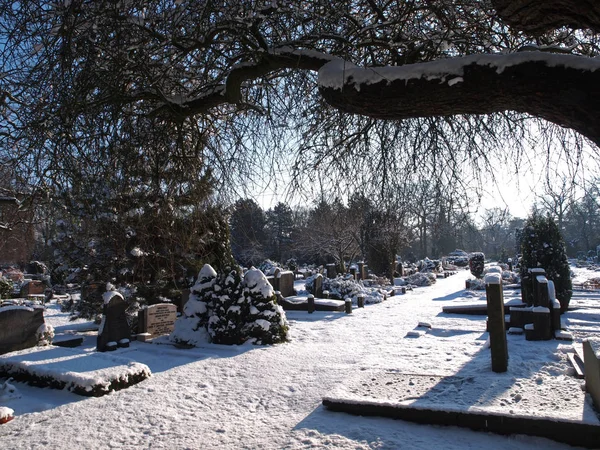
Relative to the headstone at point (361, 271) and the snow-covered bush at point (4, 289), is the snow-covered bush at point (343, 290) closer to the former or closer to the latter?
the headstone at point (361, 271)

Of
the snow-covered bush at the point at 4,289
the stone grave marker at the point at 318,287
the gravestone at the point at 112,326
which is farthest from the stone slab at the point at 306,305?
the snow-covered bush at the point at 4,289

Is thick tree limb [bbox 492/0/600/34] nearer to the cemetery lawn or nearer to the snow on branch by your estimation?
the snow on branch

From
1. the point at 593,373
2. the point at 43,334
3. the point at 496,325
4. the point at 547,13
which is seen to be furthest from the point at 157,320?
the point at 547,13

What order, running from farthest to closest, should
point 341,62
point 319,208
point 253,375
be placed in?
point 253,375, point 319,208, point 341,62

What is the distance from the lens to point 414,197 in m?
5.46

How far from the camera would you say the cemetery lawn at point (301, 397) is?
491 cm

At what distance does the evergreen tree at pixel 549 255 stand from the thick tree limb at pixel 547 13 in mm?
12993

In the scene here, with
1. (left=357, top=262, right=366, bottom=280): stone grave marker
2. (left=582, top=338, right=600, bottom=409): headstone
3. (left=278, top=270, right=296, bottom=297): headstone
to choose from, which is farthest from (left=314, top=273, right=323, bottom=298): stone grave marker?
(left=582, top=338, right=600, bottom=409): headstone

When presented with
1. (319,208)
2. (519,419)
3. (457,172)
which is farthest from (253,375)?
(457,172)

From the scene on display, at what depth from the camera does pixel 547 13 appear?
8.25ft

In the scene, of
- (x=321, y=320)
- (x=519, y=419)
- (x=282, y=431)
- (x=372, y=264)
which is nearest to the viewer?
(x=519, y=419)

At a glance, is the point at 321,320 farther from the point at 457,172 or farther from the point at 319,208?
the point at 457,172

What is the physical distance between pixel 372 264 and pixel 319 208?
79.7 feet

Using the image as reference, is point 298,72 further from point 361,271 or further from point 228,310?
point 361,271
